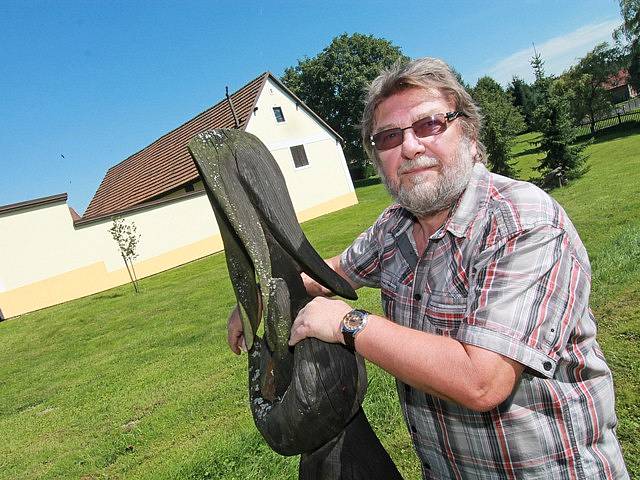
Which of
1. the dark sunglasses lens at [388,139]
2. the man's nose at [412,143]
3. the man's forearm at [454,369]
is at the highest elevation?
the dark sunglasses lens at [388,139]

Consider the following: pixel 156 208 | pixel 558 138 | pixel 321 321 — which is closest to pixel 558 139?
pixel 558 138

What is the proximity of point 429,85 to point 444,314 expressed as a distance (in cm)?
82

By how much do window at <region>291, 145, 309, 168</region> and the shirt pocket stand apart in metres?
22.7

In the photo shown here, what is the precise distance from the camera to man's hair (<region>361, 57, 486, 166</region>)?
1639 mm

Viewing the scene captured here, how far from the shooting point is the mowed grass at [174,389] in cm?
377

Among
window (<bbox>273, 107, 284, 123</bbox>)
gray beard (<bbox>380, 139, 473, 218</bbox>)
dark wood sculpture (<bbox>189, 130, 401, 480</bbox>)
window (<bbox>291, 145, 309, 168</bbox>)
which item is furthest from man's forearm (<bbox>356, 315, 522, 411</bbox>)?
window (<bbox>273, 107, 284, 123</bbox>)

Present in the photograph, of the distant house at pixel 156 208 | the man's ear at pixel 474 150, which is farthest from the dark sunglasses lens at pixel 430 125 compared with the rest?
the distant house at pixel 156 208

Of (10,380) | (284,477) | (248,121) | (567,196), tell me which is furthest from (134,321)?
(248,121)

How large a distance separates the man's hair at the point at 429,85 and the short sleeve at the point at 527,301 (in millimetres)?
580

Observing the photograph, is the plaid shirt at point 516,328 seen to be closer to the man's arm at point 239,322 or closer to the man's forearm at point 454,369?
the man's forearm at point 454,369

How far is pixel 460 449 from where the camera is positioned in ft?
5.21

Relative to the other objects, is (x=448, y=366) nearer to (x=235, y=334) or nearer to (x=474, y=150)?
(x=474, y=150)

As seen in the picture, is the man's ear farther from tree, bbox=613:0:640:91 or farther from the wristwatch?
tree, bbox=613:0:640:91

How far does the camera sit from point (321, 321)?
4.93 feet
